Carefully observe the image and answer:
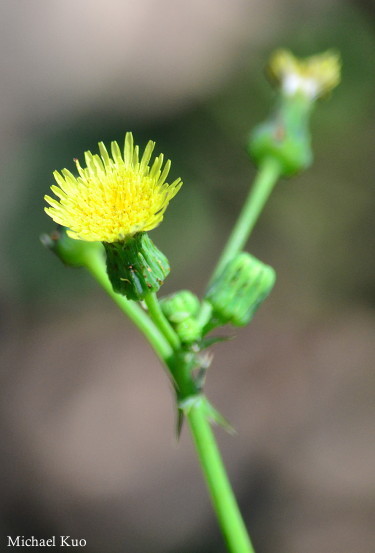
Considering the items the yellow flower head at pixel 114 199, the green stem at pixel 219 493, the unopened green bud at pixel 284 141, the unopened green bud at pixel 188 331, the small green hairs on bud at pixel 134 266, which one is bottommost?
the green stem at pixel 219 493

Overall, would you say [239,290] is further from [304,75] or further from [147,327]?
[304,75]

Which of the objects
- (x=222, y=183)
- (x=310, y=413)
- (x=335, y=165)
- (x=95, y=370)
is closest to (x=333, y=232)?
(x=335, y=165)

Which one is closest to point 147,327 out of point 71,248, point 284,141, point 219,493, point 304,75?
point 71,248

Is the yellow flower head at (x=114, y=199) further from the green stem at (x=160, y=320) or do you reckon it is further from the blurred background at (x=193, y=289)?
the blurred background at (x=193, y=289)

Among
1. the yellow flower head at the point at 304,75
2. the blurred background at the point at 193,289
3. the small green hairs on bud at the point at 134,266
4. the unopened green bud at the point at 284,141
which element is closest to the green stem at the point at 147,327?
the small green hairs on bud at the point at 134,266

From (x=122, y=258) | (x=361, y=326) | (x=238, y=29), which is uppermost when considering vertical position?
(x=238, y=29)

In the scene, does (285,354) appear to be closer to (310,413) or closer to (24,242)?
(310,413)
